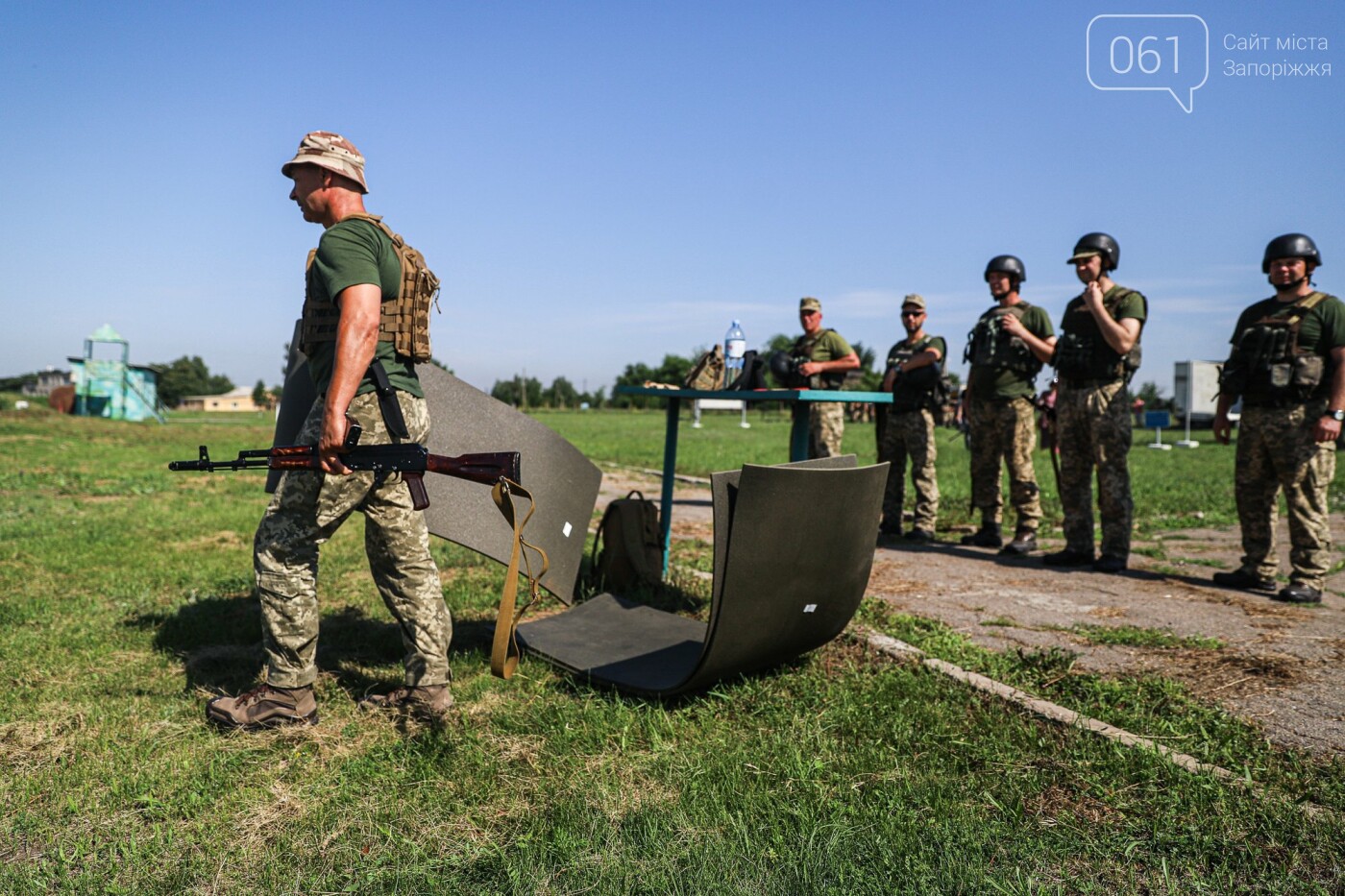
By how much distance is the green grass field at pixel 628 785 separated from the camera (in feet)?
8.46

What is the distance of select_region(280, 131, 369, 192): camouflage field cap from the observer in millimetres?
3651

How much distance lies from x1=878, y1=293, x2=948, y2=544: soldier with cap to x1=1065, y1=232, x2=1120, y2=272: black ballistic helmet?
2.10m

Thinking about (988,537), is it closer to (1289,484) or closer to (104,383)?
(1289,484)

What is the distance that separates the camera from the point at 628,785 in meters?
3.13

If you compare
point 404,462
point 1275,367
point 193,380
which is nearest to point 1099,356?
point 1275,367

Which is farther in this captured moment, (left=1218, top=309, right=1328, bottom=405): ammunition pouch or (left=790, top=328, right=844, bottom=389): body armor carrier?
(left=790, top=328, right=844, bottom=389): body armor carrier

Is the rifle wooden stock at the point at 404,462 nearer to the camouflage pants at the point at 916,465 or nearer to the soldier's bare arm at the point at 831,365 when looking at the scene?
the soldier's bare arm at the point at 831,365

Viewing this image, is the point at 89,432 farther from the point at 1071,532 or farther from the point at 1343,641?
the point at 1343,641

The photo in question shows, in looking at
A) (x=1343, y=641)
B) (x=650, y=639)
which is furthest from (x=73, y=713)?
(x=1343, y=641)

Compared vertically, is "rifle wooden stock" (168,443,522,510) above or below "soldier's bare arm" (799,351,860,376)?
below

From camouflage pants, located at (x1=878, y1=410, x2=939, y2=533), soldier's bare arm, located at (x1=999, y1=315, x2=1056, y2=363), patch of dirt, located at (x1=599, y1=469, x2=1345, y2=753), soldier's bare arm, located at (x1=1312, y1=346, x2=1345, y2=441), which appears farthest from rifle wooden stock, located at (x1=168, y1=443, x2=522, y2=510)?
camouflage pants, located at (x1=878, y1=410, x2=939, y2=533)

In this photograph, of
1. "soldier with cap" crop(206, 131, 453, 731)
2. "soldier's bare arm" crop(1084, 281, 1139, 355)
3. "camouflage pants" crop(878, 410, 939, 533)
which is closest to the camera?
"soldier with cap" crop(206, 131, 453, 731)

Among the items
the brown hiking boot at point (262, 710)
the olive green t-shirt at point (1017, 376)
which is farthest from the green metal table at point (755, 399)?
the brown hiking boot at point (262, 710)

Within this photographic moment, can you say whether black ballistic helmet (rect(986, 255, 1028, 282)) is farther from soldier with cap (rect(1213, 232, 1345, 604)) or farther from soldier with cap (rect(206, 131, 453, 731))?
soldier with cap (rect(206, 131, 453, 731))
